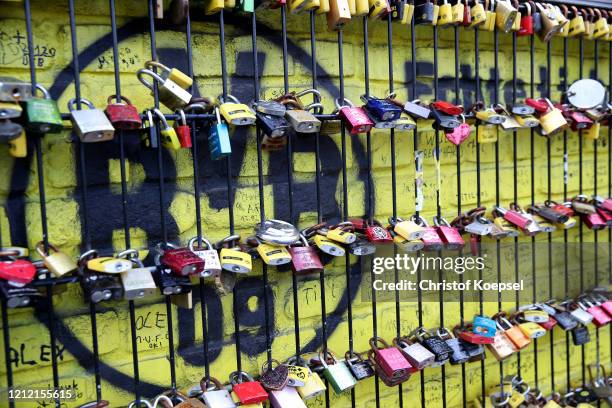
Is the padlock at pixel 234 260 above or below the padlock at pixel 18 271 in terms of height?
below

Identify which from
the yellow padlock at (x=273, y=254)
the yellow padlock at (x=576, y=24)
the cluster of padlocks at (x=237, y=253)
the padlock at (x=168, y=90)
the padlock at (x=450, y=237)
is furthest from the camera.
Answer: the yellow padlock at (x=576, y=24)

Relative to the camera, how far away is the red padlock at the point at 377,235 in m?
1.85

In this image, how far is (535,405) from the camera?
2309 millimetres

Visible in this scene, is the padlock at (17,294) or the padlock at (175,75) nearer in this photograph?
the padlock at (17,294)

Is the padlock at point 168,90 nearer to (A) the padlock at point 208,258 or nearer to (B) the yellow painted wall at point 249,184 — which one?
(B) the yellow painted wall at point 249,184

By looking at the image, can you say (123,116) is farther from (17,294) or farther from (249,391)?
(249,391)

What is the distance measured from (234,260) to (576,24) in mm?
1748

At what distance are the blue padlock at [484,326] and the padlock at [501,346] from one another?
3cm

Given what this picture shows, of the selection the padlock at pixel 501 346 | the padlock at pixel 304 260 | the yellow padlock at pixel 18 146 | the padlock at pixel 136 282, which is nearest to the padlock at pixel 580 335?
the padlock at pixel 501 346

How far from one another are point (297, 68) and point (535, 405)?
5.29 feet

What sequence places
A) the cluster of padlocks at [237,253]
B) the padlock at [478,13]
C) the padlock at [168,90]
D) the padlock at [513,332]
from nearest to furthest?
the cluster of padlocks at [237,253], the padlock at [168,90], the padlock at [478,13], the padlock at [513,332]

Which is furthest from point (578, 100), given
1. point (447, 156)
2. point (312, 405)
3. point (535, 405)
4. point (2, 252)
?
point (2, 252)

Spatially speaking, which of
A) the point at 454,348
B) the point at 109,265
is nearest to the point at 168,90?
the point at 109,265

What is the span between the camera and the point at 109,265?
146 cm
